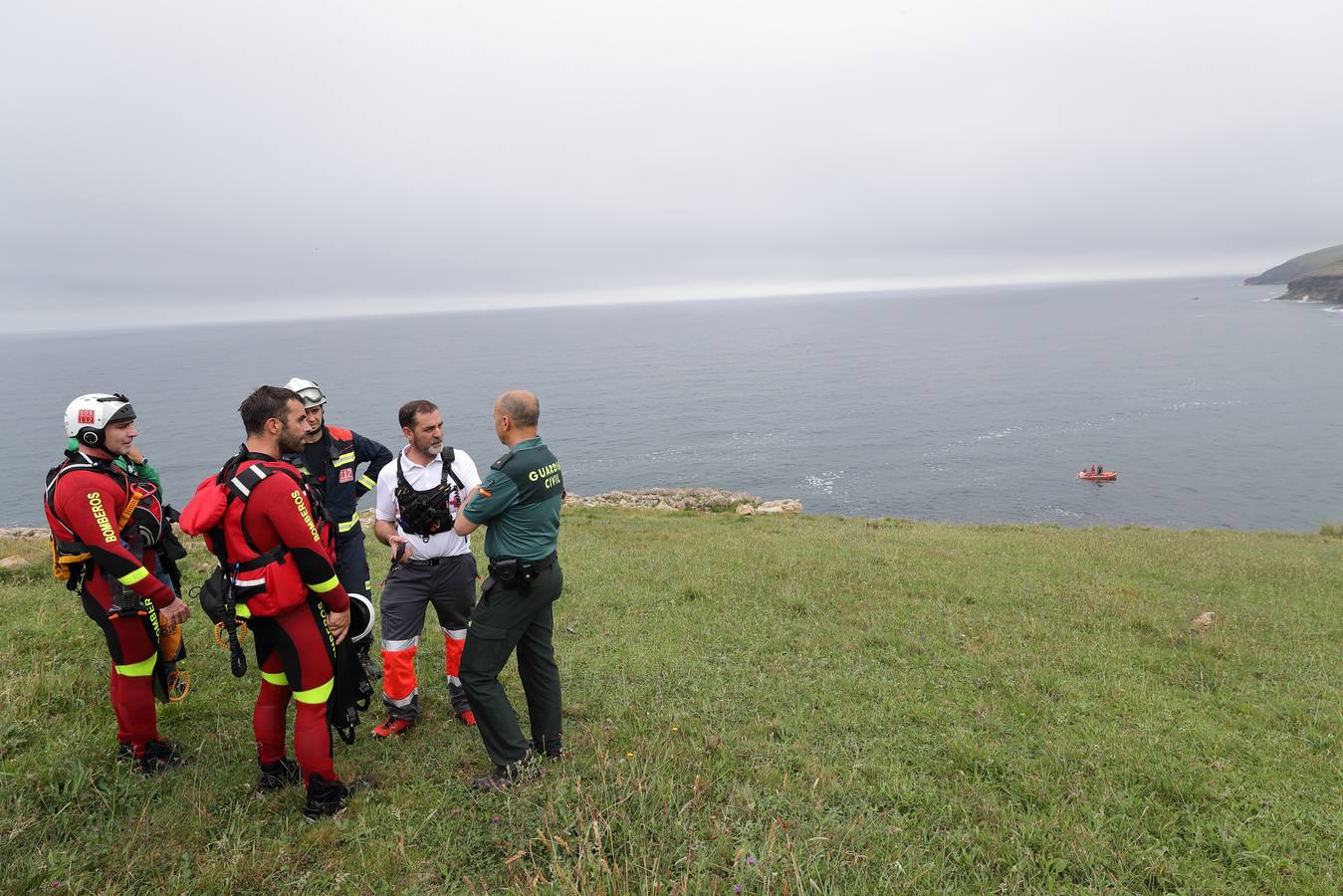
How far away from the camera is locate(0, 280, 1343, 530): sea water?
47406mm

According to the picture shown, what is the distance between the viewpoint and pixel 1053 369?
106750mm

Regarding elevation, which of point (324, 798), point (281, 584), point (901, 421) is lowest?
point (901, 421)

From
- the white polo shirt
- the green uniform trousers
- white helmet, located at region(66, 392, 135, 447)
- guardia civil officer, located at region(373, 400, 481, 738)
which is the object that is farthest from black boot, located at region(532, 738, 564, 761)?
white helmet, located at region(66, 392, 135, 447)

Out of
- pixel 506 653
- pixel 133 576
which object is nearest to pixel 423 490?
pixel 506 653

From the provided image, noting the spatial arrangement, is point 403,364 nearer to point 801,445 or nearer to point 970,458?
point 801,445

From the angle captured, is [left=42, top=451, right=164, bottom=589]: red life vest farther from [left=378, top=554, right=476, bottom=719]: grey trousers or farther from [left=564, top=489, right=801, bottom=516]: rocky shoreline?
[left=564, top=489, right=801, bottom=516]: rocky shoreline

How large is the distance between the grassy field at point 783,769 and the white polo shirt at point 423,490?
1759 millimetres

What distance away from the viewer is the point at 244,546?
14.4ft

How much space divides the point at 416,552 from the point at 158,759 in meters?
2.55

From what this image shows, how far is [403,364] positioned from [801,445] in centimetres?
11520

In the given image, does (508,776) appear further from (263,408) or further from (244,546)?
(263,408)

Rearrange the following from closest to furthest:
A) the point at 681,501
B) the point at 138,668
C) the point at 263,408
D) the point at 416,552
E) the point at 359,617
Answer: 1. the point at 263,408
2. the point at 138,668
3. the point at 359,617
4. the point at 416,552
5. the point at 681,501

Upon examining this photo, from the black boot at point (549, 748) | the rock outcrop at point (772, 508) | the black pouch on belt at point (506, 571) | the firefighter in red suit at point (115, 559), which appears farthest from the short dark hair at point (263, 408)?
the rock outcrop at point (772, 508)

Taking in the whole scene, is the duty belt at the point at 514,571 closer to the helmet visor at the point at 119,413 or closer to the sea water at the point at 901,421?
the helmet visor at the point at 119,413
